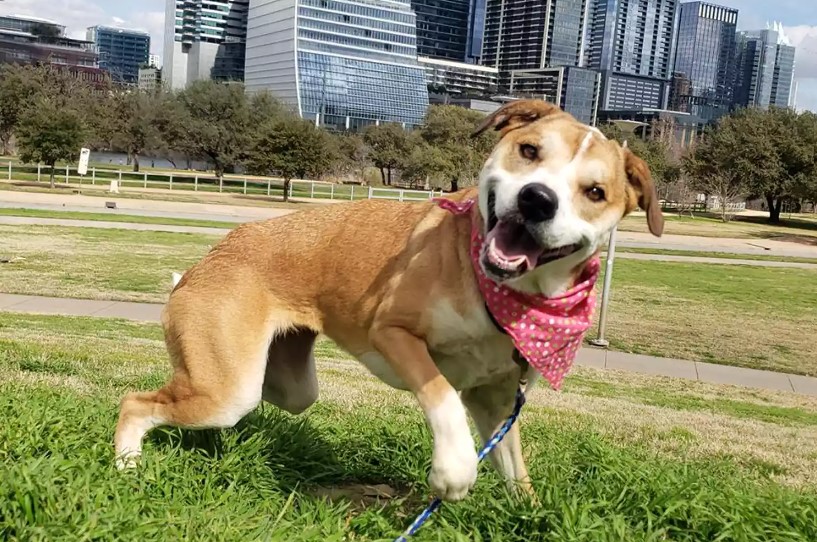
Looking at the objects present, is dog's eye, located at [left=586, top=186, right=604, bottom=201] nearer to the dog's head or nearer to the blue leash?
the dog's head

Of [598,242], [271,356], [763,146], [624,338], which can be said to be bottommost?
[624,338]

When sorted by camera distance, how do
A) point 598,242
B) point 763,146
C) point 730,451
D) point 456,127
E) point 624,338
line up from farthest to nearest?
point 456,127 → point 763,146 → point 624,338 → point 730,451 → point 598,242

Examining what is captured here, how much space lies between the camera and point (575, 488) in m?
4.20

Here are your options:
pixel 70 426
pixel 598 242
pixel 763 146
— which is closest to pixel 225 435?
pixel 70 426

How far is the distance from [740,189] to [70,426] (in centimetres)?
7185

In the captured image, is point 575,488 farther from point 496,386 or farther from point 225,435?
point 225,435

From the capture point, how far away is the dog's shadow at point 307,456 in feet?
14.7

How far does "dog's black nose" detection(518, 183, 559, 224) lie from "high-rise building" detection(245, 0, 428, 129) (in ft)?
485

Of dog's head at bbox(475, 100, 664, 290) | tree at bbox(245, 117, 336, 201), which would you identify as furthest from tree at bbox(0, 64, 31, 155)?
dog's head at bbox(475, 100, 664, 290)

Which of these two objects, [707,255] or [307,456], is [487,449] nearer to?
[307,456]

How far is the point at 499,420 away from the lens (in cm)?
422

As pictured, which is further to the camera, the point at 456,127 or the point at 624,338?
the point at 456,127

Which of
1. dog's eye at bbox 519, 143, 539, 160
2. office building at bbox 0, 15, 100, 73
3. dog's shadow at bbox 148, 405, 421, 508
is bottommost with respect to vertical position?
dog's shadow at bbox 148, 405, 421, 508

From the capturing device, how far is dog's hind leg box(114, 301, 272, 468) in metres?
4.06
